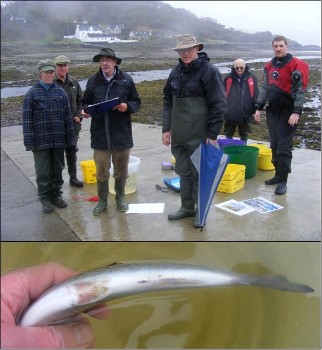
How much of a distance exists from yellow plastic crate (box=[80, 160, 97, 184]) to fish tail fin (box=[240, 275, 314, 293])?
3.60ft

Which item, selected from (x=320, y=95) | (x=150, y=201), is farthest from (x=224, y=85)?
(x=150, y=201)

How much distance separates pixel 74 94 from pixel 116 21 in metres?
0.74

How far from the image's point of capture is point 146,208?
256 cm

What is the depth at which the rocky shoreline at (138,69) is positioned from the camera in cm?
204

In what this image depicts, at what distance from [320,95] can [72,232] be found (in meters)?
1.53

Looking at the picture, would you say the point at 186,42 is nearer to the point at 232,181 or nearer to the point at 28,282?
the point at 232,181

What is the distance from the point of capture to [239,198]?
2.66 m

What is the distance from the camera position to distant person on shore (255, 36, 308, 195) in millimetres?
2288

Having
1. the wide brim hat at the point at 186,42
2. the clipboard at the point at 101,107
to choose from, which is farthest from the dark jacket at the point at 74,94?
the wide brim hat at the point at 186,42

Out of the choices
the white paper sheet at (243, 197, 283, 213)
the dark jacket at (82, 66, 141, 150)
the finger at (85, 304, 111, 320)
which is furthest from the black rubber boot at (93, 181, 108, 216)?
the white paper sheet at (243, 197, 283, 213)

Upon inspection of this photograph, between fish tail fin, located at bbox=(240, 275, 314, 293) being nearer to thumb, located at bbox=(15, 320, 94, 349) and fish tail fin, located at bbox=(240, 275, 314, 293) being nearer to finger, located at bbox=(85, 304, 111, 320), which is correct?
finger, located at bbox=(85, 304, 111, 320)

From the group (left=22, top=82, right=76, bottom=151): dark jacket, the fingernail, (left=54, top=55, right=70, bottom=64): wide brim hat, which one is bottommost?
the fingernail

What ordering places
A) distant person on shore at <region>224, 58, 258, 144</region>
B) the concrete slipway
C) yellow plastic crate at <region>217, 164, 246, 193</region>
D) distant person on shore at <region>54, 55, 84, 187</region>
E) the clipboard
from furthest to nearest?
yellow plastic crate at <region>217, 164, 246, 193</region> → the clipboard → distant person on shore at <region>54, 55, 84, 187</region> → distant person on shore at <region>224, 58, 258, 144</region> → the concrete slipway

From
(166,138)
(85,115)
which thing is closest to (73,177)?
(85,115)
